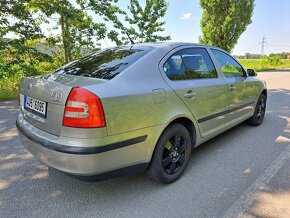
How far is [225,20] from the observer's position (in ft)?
71.0

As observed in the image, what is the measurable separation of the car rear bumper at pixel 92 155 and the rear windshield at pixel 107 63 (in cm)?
71

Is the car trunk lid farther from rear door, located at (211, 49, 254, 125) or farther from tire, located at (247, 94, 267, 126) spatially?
tire, located at (247, 94, 267, 126)

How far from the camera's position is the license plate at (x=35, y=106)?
2375 millimetres

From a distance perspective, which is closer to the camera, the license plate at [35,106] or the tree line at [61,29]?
the license plate at [35,106]

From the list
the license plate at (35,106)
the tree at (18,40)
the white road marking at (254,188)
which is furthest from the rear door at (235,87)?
the tree at (18,40)

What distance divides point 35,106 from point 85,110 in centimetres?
75

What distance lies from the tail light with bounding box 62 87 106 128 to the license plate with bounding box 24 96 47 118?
0.41m

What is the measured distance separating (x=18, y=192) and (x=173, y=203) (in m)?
1.64

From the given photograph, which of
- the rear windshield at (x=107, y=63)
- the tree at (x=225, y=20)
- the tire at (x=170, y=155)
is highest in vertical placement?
the tree at (x=225, y=20)

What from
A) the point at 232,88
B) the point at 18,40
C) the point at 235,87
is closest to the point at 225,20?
the point at 18,40

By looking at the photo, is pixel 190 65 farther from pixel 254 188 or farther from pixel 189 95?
pixel 254 188

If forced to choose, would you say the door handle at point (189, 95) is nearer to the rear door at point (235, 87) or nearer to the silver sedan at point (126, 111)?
the silver sedan at point (126, 111)

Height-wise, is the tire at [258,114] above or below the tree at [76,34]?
below

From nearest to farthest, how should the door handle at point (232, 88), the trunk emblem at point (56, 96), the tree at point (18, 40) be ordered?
1. the trunk emblem at point (56, 96)
2. the door handle at point (232, 88)
3. the tree at point (18, 40)
